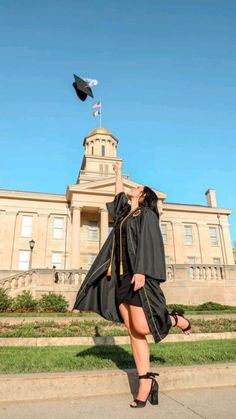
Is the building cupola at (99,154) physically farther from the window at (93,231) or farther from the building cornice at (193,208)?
the building cornice at (193,208)

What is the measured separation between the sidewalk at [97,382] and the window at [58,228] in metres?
32.7

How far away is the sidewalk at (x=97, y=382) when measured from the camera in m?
3.16

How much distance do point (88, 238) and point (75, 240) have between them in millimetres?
5106

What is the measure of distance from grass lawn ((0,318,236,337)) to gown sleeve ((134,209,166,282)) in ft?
21.2

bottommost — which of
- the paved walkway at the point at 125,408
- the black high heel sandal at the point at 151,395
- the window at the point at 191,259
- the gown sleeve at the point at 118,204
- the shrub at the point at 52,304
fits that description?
the paved walkway at the point at 125,408

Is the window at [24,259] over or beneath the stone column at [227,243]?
beneath

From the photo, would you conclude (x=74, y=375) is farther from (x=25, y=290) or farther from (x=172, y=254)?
(x=172, y=254)

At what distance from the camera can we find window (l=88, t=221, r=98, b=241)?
3632 cm

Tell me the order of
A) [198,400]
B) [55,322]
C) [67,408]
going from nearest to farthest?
[67,408] < [198,400] < [55,322]

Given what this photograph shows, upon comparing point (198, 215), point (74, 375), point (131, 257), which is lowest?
point (74, 375)

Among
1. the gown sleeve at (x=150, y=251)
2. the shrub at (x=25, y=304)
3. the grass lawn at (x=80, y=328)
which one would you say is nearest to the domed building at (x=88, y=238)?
the shrub at (x=25, y=304)

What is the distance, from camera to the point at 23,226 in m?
35.2

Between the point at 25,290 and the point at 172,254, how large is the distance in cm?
2163

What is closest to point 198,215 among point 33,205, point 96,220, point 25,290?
point 96,220
